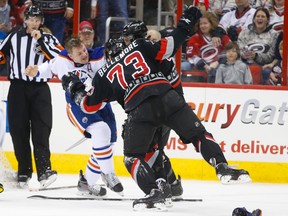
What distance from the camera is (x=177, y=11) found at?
9.16m

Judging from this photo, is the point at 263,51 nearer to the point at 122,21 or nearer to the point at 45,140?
the point at 122,21

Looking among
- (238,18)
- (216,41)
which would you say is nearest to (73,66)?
(216,41)

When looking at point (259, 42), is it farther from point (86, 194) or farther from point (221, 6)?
point (86, 194)

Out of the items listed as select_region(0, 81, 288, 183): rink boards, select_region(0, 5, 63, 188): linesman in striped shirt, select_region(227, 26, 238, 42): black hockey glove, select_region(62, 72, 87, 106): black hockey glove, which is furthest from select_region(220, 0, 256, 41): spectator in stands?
select_region(62, 72, 87, 106): black hockey glove

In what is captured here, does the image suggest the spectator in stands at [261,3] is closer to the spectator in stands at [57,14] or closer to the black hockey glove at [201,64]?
the black hockey glove at [201,64]

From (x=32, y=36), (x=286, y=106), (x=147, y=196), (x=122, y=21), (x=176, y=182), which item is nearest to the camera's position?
(x=147, y=196)

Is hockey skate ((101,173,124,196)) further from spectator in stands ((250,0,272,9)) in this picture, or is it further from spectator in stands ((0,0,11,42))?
spectator in stands ((0,0,11,42))

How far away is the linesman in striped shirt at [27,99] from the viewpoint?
7859 mm

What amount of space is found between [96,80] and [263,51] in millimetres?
3174

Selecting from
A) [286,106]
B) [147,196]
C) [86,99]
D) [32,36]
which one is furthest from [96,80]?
[286,106]

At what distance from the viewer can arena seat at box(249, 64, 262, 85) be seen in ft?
29.2

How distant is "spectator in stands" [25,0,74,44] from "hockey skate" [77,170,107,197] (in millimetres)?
2496

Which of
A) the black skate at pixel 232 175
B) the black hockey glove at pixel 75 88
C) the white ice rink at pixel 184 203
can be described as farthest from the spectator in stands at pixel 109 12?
the black skate at pixel 232 175

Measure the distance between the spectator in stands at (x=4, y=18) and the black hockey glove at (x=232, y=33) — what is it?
2273 mm
